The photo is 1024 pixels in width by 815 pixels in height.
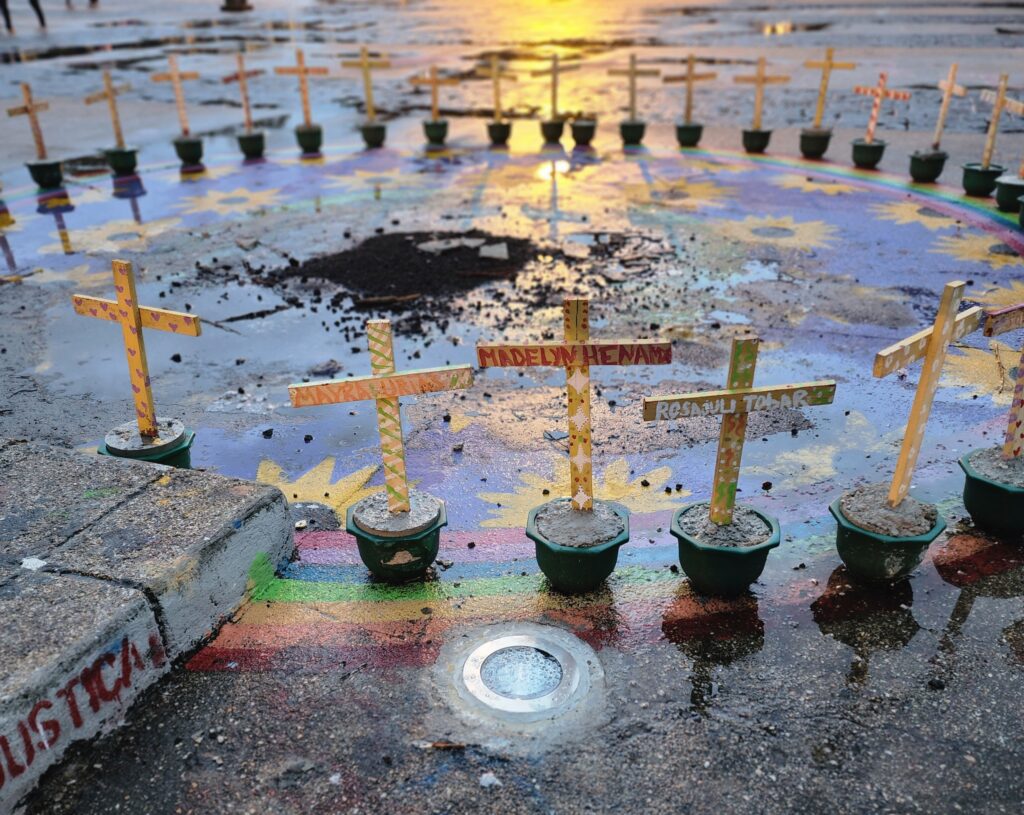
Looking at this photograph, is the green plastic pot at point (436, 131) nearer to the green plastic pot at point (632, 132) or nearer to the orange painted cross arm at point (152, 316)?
the green plastic pot at point (632, 132)

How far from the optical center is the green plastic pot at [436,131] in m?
16.4

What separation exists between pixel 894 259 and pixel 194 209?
9908 millimetres

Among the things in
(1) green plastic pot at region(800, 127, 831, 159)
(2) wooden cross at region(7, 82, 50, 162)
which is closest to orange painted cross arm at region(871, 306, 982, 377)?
(1) green plastic pot at region(800, 127, 831, 159)

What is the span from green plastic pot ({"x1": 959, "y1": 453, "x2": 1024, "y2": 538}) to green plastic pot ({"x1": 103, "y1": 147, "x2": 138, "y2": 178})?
47.1ft

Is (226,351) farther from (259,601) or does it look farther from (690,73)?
(690,73)

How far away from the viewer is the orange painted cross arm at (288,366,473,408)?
14.5 feet

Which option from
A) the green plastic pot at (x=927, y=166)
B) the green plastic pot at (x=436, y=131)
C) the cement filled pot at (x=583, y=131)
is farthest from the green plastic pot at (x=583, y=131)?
the green plastic pot at (x=927, y=166)

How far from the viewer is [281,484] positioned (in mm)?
6043

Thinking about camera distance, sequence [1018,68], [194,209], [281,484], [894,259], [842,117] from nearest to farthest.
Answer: [281,484], [894,259], [194,209], [842,117], [1018,68]

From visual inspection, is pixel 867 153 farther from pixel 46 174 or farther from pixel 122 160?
pixel 46 174

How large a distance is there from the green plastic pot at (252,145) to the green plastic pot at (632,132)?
270 inches

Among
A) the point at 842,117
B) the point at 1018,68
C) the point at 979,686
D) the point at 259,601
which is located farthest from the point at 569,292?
the point at 1018,68

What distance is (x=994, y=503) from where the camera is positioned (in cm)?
491

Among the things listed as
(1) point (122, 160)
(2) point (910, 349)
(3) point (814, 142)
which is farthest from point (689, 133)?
(2) point (910, 349)
